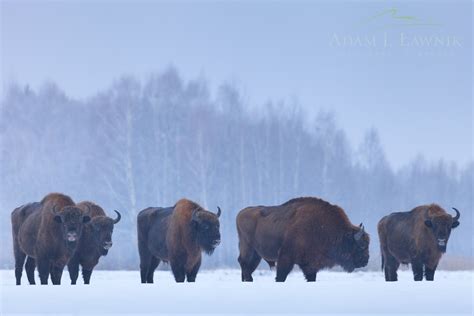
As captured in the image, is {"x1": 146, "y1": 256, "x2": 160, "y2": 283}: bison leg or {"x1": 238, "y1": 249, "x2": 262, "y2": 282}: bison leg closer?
{"x1": 238, "y1": 249, "x2": 262, "y2": 282}: bison leg

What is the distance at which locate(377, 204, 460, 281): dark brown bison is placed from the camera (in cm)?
2053

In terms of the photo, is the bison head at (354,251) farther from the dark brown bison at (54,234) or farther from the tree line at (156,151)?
the tree line at (156,151)

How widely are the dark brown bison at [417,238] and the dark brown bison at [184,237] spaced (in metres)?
4.10

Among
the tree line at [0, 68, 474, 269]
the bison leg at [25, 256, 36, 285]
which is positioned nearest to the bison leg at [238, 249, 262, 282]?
the bison leg at [25, 256, 36, 285]

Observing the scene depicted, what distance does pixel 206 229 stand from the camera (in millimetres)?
20453

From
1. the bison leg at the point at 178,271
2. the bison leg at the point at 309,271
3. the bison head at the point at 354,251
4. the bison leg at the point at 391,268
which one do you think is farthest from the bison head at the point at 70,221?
the bison leg at the point at 391,268

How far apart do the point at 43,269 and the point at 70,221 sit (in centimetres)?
103

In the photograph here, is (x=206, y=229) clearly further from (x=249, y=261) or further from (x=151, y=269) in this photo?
(x=151, y=269)

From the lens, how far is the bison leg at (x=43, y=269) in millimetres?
19141

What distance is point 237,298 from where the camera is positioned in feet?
46.3

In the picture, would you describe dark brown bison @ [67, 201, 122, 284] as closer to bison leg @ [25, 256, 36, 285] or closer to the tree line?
bison leg @ [25, 256, 36, 285]

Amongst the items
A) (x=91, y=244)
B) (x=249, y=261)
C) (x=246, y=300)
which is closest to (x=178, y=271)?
(x=249, y=261)

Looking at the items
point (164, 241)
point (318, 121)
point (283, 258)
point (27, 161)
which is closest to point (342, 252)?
point (283, 258)

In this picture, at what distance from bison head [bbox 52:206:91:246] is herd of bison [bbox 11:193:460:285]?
0.02 metres
